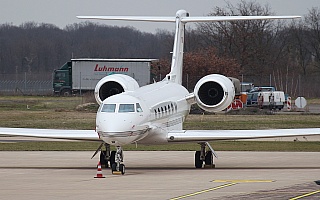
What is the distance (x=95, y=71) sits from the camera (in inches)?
3226

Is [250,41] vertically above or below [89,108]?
above

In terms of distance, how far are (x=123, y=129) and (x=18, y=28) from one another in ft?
347

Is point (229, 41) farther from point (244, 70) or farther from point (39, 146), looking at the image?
point (39, 146)

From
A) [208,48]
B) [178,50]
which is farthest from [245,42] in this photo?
[178,50]

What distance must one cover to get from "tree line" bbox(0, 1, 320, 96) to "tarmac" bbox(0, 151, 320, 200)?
3746 cm

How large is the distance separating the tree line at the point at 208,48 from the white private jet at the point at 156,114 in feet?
123

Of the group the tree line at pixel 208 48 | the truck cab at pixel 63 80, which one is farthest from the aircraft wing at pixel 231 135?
the truck cab at pixel 63 80

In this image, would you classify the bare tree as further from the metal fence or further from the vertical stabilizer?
the vertical stabilizer

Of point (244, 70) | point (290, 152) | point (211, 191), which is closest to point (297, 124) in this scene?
point (290, 152)

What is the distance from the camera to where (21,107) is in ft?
211

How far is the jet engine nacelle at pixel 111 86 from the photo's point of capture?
26984 millimetres

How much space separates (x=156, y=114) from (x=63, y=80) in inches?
2442

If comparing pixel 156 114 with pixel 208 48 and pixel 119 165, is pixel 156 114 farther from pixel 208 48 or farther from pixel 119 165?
pixel 208 48

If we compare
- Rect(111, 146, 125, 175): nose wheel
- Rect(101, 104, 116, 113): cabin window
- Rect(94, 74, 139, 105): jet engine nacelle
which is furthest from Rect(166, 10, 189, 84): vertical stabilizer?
Rect(111, 146, 125, 175): nose wheel
